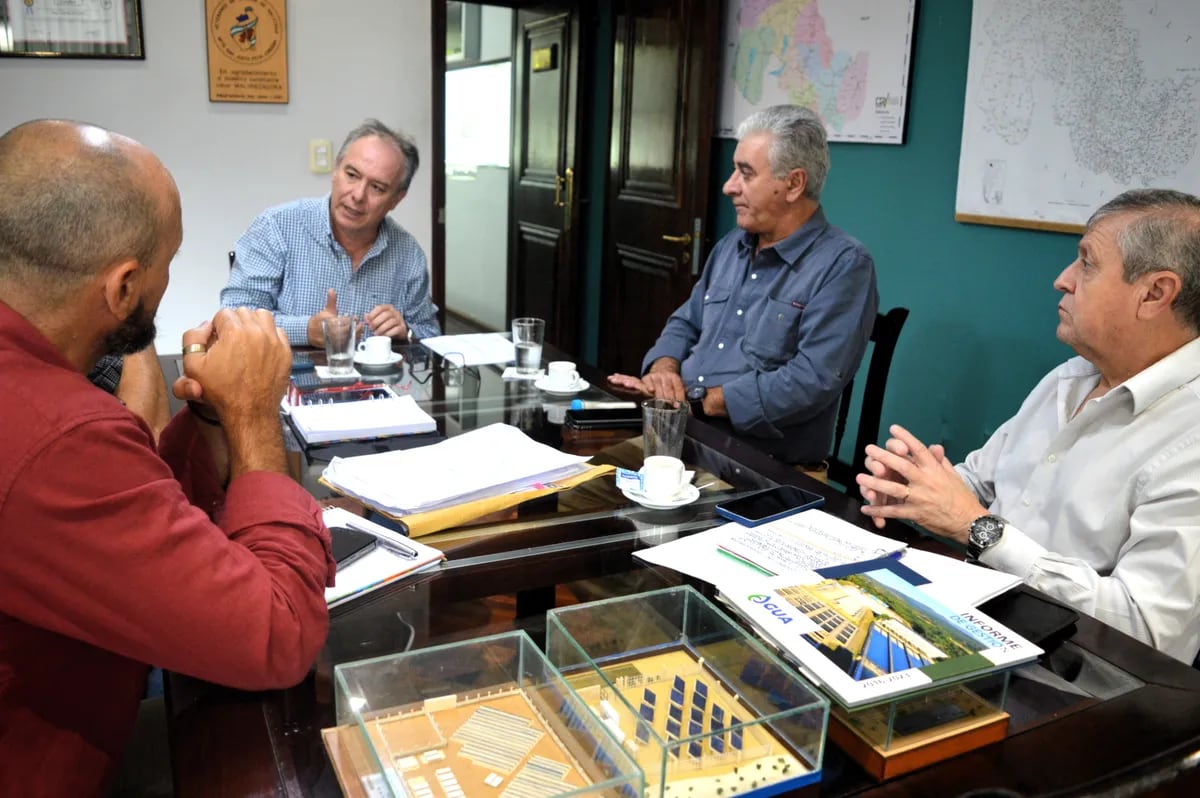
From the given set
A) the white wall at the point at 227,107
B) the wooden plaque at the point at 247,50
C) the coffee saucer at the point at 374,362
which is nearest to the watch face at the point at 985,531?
the coffee saucer at the point at 374,362

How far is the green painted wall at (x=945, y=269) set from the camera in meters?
2.71

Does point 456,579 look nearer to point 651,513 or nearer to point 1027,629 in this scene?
point 651,513

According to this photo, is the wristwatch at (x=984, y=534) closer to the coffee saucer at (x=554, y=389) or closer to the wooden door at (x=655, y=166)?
the coffee saucer at (x=554, y=389)

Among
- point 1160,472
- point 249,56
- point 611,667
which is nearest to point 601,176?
point 249,56

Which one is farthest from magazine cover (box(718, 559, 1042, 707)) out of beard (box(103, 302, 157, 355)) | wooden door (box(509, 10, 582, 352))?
wooden door (box(509, 10, 582, 352))

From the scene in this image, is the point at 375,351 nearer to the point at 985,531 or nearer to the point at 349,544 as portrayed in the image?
the point at 349,544

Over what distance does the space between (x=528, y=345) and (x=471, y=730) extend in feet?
4.51

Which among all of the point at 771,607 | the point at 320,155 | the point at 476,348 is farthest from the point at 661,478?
the point at 320,155

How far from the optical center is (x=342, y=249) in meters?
2.59

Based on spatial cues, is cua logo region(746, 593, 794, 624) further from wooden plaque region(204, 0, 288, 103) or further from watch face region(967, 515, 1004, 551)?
wooden plaque region(204, 0, 288, 103)

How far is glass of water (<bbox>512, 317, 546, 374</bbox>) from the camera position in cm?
214

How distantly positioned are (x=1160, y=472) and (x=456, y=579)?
1.02 meters

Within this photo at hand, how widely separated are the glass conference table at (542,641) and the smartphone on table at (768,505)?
0.03 meters

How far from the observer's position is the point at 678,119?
3.84 meters
